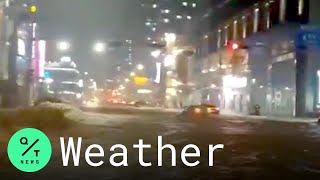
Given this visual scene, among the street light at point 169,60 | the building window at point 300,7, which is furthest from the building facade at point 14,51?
the street light at point 169,60

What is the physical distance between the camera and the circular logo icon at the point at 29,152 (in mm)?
8922

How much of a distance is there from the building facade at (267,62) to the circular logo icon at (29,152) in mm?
38615

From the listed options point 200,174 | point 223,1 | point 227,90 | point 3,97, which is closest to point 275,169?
point 200,174

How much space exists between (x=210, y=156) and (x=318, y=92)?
53.3 meters

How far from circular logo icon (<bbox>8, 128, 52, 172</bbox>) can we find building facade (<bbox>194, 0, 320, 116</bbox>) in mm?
38615

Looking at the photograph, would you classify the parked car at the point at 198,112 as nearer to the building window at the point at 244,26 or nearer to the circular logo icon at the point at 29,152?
the building window at the point at 244,26

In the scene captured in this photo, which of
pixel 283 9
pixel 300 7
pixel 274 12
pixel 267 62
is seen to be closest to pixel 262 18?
pixel 274 12

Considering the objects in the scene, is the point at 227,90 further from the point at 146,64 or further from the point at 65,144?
the point at 146,64

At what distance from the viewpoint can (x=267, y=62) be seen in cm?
7150

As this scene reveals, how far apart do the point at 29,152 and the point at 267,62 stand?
64.4 metres

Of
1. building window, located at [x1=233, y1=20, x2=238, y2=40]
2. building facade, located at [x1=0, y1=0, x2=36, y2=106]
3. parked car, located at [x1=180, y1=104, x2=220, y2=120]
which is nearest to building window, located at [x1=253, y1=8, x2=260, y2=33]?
building window, located at [x1=233, y1=20, x2=238, y2=40]

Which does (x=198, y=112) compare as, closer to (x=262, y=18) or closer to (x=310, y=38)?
(x=310, y=38)

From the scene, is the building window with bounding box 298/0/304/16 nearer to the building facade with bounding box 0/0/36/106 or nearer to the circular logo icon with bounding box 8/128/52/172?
the building facade with bounding box 0/0/36/106

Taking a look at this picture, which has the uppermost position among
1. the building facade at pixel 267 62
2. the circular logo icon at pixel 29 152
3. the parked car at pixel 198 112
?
the building facade at pixel 267 62
